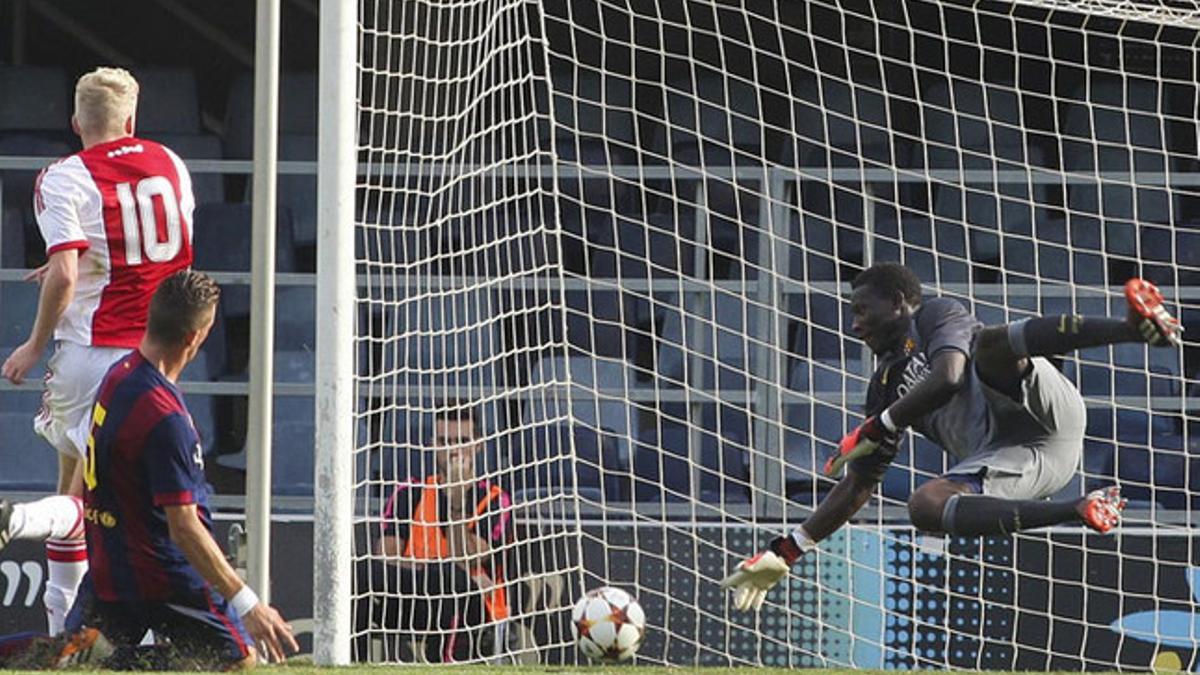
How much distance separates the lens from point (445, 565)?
810 cm

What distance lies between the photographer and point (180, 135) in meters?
10.3

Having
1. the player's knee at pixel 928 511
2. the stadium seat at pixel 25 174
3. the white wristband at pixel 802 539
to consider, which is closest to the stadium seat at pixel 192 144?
the stadium seat at pixel 25 174

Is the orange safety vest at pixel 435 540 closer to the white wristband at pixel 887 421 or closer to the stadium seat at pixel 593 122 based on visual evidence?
the white wristband at pixel 887 421

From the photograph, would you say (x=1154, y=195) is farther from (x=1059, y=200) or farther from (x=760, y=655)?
(x=760, y=655)

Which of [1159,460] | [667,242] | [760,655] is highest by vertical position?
[667,242]

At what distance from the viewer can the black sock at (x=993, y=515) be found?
632 cm

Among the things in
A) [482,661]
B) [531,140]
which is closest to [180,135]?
[531,140]

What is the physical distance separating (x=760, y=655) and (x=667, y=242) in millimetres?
2514

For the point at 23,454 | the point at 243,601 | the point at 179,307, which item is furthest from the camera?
the point at 23,454

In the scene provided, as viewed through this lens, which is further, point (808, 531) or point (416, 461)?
point (416, 461)

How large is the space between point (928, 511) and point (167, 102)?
5.28m

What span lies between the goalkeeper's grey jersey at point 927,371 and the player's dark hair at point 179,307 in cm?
242

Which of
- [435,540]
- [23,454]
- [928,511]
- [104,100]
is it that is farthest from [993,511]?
[23,454]

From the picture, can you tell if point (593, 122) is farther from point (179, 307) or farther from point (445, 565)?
point (179, 307)
